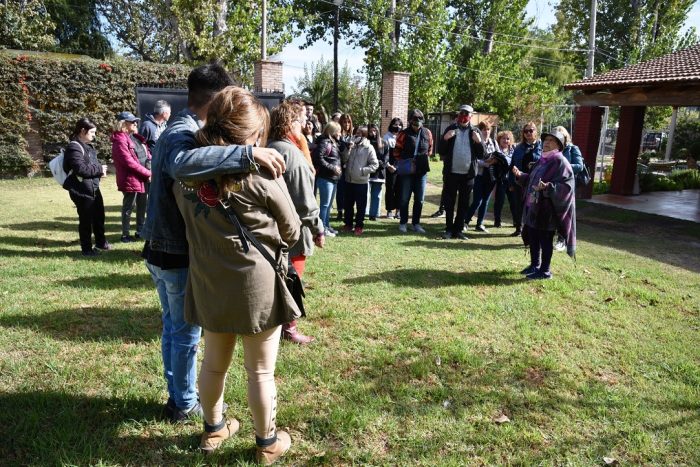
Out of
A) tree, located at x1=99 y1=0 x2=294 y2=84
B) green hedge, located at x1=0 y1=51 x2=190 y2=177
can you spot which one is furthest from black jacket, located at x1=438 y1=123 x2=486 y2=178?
tree, located at x1=99 y1=0 x2=294 y2=84

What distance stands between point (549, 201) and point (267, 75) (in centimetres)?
1323

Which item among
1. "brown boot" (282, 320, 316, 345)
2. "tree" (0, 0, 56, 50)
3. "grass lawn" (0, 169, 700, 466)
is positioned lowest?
"grass lawn" (0, 169, 700, 466)

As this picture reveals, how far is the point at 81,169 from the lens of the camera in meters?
6.00

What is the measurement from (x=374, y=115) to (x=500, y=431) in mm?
27838

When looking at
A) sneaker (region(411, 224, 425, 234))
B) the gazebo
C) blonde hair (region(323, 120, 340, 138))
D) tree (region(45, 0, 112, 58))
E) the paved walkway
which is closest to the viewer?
blonde hair (region(323, 120, 340, 138))

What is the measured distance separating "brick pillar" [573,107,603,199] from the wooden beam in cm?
147

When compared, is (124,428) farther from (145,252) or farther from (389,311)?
(389,311)

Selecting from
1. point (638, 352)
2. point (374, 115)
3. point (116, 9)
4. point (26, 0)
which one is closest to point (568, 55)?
point (374, 115)

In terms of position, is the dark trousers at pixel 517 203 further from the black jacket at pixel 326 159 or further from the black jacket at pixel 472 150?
the black jacket at pixel 326 159

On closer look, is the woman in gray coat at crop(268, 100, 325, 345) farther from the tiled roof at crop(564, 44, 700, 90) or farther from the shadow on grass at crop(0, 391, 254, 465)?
A: the tiled roof at crop(564, 44, 700, 90)

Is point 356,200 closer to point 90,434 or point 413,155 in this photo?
point 413,155

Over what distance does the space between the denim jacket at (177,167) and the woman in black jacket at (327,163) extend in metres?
4.52

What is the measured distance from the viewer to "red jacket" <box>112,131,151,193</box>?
6734 mm

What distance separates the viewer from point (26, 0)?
23734 millimetres
